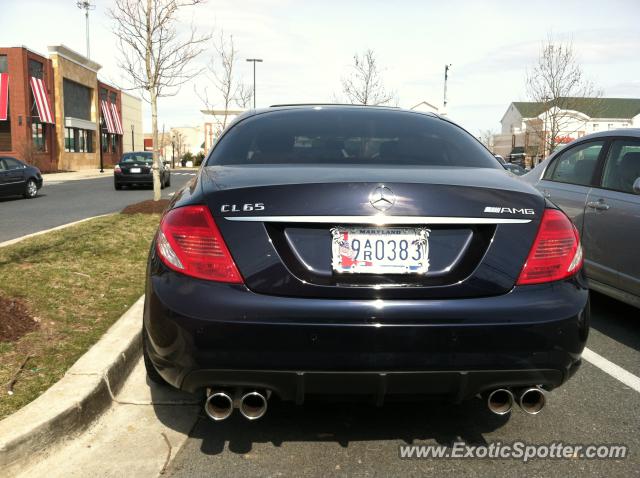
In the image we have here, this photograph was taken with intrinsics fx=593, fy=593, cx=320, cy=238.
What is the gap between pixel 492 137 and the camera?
294 ft

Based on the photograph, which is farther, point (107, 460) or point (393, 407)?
point (393, 407)

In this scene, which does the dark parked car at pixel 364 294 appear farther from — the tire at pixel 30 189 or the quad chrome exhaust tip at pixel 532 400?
the tire at pixel 30 189

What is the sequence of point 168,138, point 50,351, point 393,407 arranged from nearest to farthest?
point 393,407
point 50,351
point 168,138

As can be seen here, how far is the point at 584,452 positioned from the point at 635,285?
2.17 meters

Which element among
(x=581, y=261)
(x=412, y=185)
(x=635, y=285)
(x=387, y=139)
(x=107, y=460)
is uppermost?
(x=387, y=139)

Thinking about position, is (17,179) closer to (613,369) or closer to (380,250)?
(613,369)

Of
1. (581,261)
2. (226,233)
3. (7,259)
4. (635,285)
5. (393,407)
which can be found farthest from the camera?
(7,259)

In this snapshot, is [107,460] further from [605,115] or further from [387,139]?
[605,115]

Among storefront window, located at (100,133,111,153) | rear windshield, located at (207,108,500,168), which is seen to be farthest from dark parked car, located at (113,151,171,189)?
storefront window, located at (100,133,111,153)

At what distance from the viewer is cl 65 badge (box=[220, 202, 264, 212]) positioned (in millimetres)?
2362

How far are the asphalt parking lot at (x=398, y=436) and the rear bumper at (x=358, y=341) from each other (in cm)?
46

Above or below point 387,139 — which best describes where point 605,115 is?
above

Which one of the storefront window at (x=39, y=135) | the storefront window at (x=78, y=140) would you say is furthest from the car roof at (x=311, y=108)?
the storefront window at (x=78, y=140)

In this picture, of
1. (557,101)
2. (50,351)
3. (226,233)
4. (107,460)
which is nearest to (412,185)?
(226,233)
